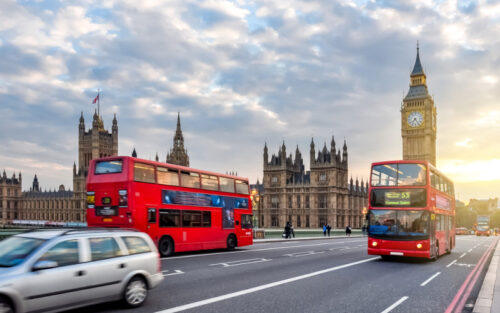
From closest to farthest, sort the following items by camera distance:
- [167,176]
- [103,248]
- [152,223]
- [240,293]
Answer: [103,248]
[240,293]
[152,223]
[167,176]

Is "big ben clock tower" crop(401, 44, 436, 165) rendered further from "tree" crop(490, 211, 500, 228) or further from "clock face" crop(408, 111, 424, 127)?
"tree" crop(490, 211, 500, 228)

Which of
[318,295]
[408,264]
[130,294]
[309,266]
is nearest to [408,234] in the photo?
[408,264]

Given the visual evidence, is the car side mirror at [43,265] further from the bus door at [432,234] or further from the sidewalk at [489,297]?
the bus door at [432,234]

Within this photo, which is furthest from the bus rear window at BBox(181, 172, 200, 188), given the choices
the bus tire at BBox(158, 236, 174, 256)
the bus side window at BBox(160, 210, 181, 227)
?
the bus tire at BBox(158, 236, 174, 256)

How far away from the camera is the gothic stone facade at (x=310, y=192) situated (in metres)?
91.1

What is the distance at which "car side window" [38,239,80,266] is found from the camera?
7524mm

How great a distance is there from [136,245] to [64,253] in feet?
5.73

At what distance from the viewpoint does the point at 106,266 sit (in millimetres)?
8273

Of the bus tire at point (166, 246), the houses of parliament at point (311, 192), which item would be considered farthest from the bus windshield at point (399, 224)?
the houses of parliament at point (311, 192)

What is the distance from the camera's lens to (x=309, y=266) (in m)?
16.8

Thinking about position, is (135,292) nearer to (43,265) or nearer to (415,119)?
(43,265)

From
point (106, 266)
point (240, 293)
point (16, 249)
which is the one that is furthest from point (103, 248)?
point (240, 293)

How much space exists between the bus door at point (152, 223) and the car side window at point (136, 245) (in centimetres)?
962

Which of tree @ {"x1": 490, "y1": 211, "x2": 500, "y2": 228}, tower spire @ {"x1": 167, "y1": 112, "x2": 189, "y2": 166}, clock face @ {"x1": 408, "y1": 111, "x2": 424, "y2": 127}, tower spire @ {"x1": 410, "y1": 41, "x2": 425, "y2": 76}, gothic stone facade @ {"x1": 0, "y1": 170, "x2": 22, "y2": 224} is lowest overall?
tree @ {"x1": 490, "y1": 211, "x2": 500, "y2": 228}
